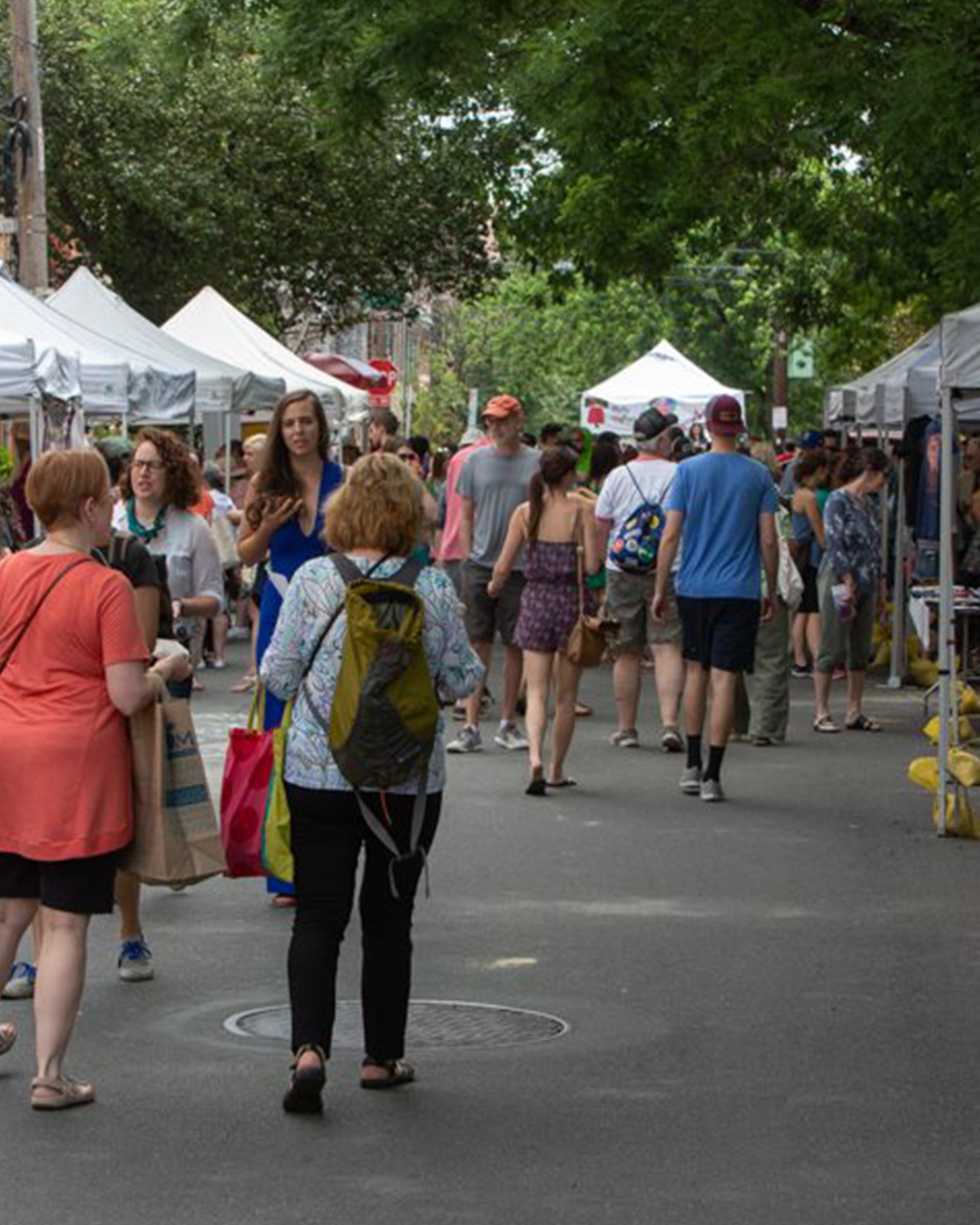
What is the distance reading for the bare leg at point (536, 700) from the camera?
531 inches

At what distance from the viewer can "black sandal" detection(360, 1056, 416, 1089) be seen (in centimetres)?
708

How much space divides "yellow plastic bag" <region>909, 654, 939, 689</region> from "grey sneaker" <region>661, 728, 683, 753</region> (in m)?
4.93

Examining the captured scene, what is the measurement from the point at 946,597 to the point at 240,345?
19.9m

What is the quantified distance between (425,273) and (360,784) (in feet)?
130

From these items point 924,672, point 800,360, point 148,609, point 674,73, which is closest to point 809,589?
point 924,672

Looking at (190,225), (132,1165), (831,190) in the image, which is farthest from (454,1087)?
(190,225)

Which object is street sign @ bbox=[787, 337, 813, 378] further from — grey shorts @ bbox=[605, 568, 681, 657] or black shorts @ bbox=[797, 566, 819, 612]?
grey shorts @ bbox=[605, 568, 681, 657]

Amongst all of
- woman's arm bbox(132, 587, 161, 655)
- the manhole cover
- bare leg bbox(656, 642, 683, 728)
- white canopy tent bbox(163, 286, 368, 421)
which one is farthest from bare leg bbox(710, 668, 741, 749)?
white canopy tent bbox(163, 286, 368, 421)

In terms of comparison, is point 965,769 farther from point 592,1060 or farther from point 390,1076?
point 390,1076

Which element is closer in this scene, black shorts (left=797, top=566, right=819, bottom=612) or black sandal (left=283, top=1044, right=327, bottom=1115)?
black sandal (left=283, top=1044, right=327, bottom=1115)

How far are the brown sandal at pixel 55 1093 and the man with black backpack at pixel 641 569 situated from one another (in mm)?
8550

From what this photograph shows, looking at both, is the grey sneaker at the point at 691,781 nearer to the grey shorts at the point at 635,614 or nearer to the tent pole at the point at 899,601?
the grey shorts at the point at 635,614

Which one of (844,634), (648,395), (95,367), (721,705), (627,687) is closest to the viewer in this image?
(721,705)

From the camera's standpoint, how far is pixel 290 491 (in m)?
10.0
